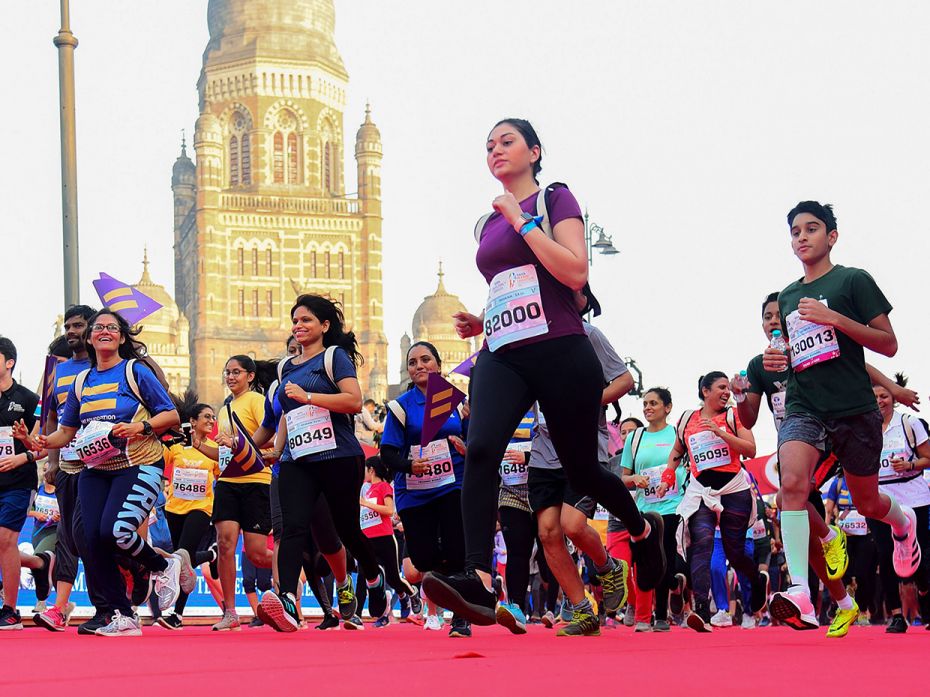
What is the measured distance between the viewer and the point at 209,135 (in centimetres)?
11019

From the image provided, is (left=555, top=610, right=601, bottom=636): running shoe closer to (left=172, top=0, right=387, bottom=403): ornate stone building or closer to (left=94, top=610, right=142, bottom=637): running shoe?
(left=94, top=610, right=142, bottom=637): running shoe

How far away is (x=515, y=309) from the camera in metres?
6.14

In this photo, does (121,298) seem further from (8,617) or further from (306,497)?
(306,497)

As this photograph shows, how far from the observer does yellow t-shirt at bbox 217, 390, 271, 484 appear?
36.9ft

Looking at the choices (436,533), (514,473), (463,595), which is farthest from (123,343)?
(463,595)

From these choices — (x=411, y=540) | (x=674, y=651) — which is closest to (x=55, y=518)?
(x=411, y=540)

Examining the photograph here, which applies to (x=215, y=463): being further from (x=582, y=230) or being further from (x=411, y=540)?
(x=582, y=230)

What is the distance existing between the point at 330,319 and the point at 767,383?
257 centimetres

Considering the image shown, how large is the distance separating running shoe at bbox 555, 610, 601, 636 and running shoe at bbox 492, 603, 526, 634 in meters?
1.27

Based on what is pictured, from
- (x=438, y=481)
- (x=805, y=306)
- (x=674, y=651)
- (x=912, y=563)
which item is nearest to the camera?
(x=674, y=651)

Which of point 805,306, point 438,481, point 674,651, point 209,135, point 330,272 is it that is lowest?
point 674,651

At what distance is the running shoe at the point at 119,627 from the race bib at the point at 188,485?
506 cm

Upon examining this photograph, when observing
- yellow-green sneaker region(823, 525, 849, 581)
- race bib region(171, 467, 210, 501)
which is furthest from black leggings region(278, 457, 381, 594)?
race bib region(171, 467, 210, 501)

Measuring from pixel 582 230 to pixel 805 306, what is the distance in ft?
4.01
